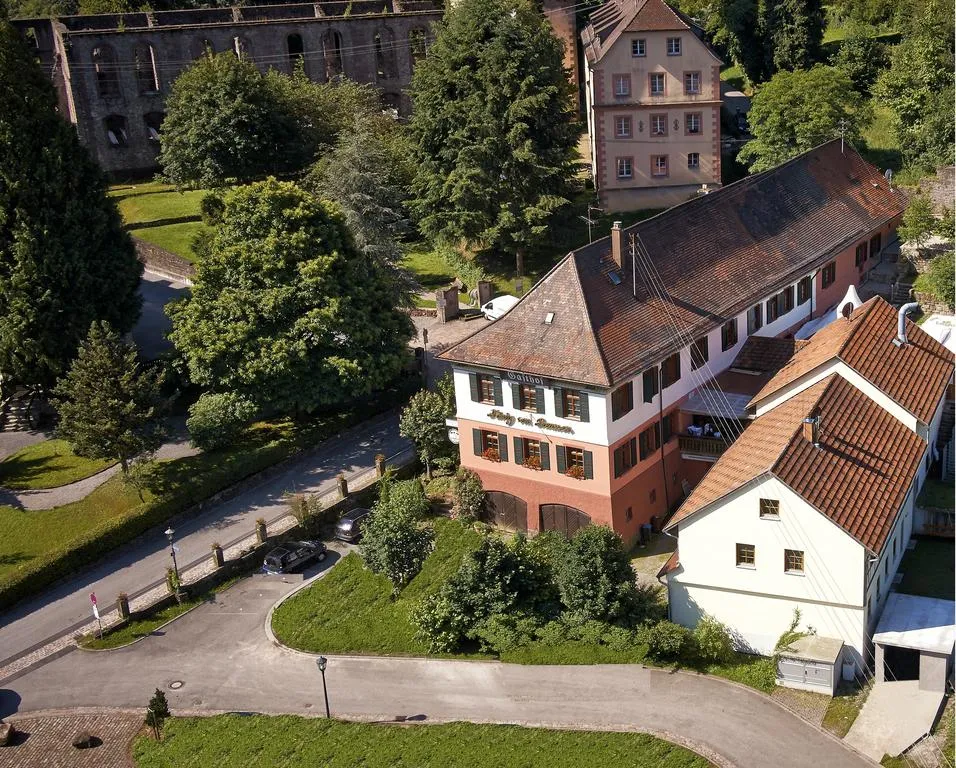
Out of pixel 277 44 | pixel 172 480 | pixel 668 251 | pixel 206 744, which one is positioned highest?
pixel 277 44

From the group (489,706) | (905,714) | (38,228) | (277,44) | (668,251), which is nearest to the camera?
(905,714)

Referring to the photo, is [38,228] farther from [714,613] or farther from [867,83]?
[867,83]

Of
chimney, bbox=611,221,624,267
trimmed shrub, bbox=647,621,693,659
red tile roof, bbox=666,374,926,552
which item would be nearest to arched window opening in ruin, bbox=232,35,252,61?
chimney, bbox=611,221,624,267

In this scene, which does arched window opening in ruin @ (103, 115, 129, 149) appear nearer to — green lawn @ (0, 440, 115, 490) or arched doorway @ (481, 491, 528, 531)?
green lawn @ (0, 440, 115, 490)

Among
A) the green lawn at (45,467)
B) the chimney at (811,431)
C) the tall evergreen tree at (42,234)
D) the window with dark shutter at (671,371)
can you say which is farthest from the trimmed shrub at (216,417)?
the chimney at (811,431)

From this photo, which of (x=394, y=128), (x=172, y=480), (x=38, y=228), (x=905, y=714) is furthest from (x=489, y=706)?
(x=394, y=128)

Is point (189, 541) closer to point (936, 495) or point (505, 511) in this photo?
point (505, 511)

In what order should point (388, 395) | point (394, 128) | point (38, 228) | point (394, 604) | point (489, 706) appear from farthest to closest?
1. point (394, 128)
2. point (388, 395)
3. point (38, 228)
4. point (394, 604)
5. point (489, 706)

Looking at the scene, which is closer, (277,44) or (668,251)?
(668,251)
